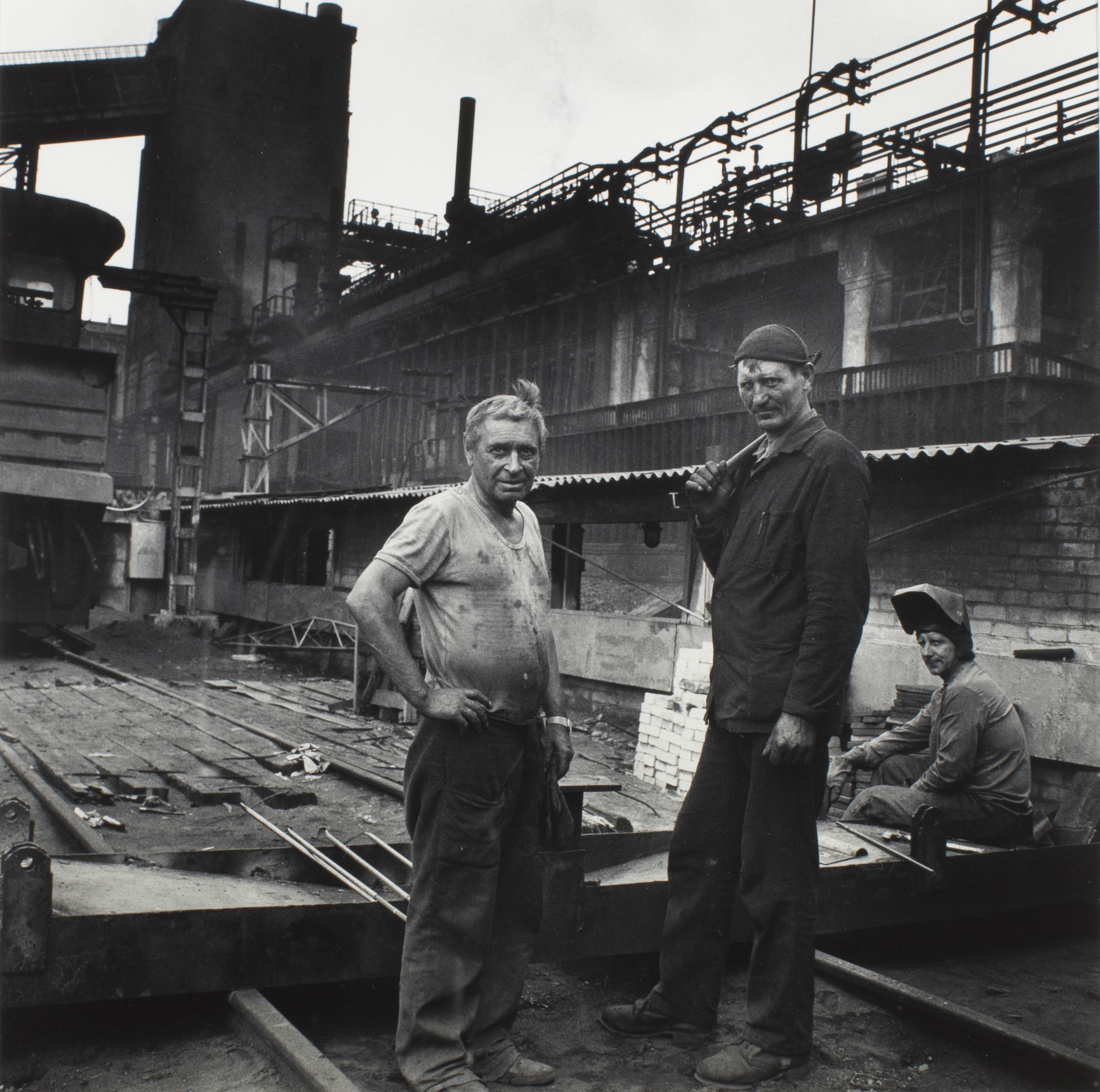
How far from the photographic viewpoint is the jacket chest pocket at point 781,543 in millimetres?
2881

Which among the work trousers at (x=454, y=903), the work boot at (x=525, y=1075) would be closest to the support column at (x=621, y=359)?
the work trousers at (x=454, y=903)

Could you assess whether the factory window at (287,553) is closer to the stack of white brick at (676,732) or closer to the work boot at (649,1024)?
the stack of white brick at (676,732)

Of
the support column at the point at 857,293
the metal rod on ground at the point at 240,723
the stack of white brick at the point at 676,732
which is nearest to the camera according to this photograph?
the metal rod on ground at the point at 240,723

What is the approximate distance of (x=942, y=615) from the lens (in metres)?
4.65

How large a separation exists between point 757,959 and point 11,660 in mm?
12408

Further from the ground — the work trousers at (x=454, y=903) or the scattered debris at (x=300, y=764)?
the work trousers at (x=454, y=903)

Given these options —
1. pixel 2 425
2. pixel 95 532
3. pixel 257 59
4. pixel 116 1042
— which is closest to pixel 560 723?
pixel 116 1042

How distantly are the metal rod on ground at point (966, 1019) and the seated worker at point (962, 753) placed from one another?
106 centimetres

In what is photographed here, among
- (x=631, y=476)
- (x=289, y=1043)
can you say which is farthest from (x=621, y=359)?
(x=289, y=1043)

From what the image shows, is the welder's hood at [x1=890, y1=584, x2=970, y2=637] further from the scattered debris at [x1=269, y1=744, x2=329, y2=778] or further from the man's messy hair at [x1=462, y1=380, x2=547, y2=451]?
the scattered debris at [x1=269, y1=744, x2=329, y2=778]

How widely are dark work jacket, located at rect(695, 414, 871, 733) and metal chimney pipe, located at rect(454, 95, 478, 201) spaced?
22455 millimetres

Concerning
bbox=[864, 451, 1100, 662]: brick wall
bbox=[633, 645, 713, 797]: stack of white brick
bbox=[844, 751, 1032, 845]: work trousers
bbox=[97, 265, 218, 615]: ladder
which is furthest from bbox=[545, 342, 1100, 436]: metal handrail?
bbox=[844, 751, 1032, 845]: work trousers

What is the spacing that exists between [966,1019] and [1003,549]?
5.94 meters

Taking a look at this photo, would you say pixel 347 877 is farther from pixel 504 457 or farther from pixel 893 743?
pixel 893 743
